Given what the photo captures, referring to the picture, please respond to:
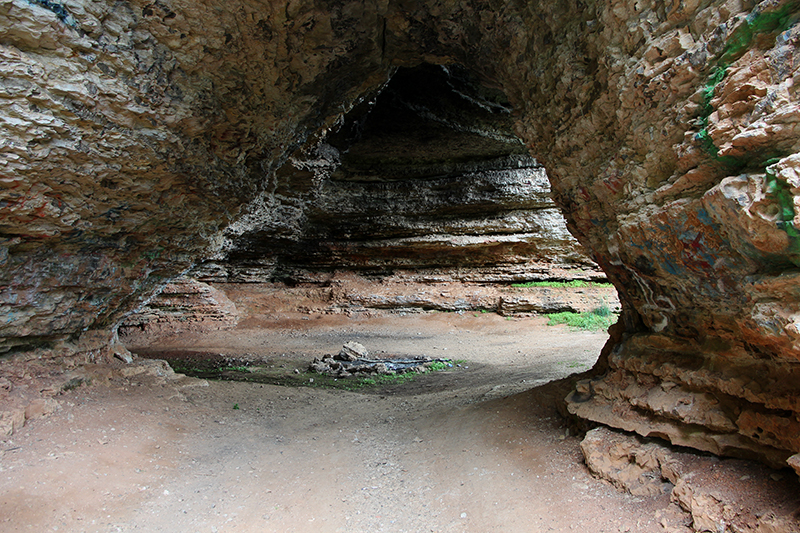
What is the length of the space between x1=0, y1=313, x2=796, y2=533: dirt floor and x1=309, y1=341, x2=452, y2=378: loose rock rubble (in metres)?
2.00

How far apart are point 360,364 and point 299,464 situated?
524cm

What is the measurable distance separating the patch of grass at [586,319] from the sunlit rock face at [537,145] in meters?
9.38

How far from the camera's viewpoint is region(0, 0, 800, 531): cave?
8.25 ft

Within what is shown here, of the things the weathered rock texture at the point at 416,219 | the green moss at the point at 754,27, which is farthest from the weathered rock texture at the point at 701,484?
the weathered rock texture at the point at 416,219

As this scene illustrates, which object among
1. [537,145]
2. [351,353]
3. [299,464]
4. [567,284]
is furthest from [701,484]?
[567,284]

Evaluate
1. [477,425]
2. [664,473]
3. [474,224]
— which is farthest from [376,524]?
[474,224]

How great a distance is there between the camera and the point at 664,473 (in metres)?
3.30

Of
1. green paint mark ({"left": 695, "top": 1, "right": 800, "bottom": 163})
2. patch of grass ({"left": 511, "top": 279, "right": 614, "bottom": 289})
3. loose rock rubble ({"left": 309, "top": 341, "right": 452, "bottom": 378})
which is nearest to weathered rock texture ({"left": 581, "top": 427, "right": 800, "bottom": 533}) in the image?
green paint mark ({"left": 695, "top": 1, "right": 800, "bottom": 163})

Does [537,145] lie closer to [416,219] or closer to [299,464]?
[299,464]

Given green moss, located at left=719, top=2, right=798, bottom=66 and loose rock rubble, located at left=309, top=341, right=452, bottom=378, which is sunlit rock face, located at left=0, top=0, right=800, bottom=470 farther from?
loose rock rubble, located at left=309, top=341, right=452, bottom=378

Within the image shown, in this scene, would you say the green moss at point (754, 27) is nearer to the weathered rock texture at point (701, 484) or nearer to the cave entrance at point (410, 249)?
the weathered rock texture at point (701, 484)

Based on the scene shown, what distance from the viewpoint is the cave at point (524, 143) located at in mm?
2514

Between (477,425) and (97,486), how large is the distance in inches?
153

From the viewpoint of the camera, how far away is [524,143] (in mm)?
5500
